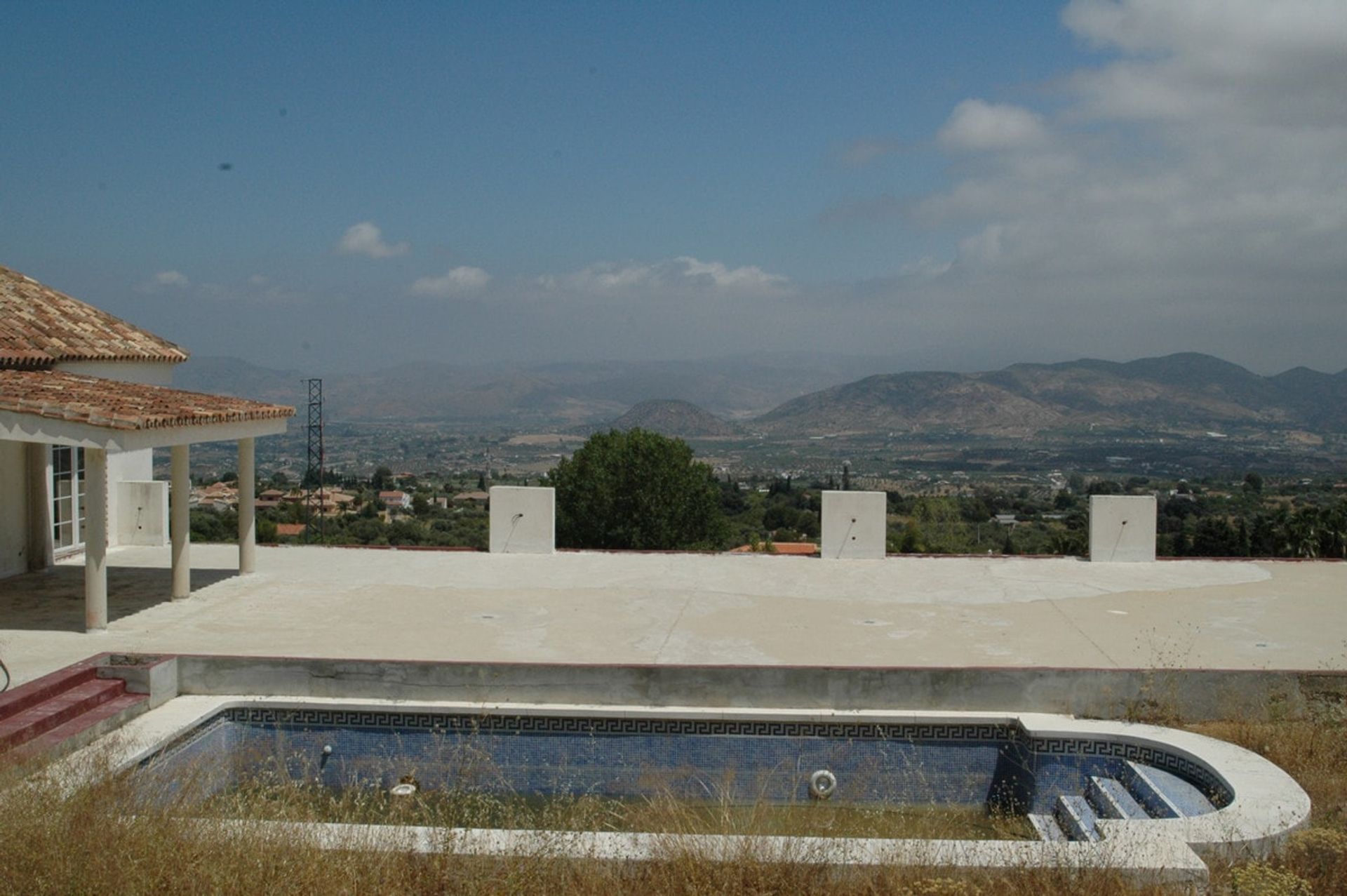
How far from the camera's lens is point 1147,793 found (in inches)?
287

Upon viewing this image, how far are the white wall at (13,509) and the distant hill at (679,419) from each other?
97.1 m

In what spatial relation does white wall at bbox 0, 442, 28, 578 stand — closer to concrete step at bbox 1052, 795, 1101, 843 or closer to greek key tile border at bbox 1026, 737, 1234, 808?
greek key tile border at bbox 1026, 737, 1234, 808

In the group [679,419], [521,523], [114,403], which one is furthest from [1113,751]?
[679,419]

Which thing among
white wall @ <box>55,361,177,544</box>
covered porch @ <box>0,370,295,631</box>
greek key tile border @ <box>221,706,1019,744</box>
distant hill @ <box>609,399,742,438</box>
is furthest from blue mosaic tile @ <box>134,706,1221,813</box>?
distant hill @ <box>609,399,742,438</box>

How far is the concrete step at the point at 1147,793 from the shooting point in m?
6.88

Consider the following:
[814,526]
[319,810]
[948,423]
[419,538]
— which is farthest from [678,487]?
[948,423]

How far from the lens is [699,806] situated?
23.5ft

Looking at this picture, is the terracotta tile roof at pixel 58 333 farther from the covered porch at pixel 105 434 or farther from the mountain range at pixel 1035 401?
the mountain range at pixel 1035 401

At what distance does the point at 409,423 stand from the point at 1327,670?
142593 millimetres

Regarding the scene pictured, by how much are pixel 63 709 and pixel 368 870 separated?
3.85m

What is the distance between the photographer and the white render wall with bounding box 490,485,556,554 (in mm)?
14648

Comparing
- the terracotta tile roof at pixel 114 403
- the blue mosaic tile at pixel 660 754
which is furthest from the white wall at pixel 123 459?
the blue mosaic tile at pixel 660 754

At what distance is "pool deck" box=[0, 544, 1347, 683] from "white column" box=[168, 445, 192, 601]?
19 cm

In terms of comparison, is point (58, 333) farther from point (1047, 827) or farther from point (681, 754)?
point (1047, 827)
